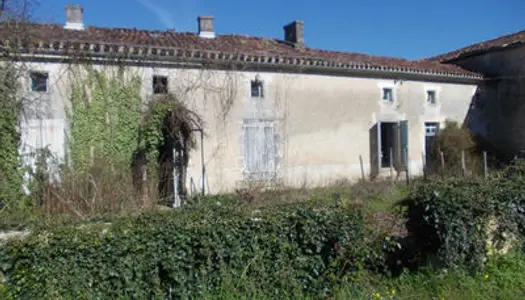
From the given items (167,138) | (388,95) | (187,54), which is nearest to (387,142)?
(388,95)

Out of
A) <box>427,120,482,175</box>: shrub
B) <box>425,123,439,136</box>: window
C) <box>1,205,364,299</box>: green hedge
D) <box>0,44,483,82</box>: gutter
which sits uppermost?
<box>0,44,483,82</box>: gutter

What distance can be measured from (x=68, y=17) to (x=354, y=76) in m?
8.64

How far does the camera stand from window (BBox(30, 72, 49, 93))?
A: 818 centimetres

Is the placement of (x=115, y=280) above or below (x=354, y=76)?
below

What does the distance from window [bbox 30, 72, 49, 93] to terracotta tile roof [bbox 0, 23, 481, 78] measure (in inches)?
21.7

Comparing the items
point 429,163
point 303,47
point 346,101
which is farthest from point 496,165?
point 303,47

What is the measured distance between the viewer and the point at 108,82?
344 inches

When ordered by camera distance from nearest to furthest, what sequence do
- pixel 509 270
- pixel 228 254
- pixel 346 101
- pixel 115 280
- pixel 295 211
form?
pixel 115 280
pixel 228 254
pixel 295 211
pixel 509 270
pixel 346 101

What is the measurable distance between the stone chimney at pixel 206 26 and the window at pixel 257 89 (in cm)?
293

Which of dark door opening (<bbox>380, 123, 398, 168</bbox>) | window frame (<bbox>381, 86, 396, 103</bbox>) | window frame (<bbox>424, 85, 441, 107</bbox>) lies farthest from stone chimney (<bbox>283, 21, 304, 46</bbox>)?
window frame (<bbox>424, 85, 441, 107</bbox>)

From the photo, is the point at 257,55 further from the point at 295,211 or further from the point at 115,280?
the point at 115,280

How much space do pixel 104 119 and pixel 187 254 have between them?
6178 mm

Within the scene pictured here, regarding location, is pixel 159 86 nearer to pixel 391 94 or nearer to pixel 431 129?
pixel 391 94

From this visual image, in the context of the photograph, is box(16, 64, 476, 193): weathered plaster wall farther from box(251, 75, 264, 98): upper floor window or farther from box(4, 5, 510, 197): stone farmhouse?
box(251, 75, 264, 98): upper floor window
